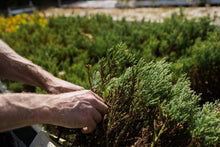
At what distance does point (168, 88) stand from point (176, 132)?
24 centimetres

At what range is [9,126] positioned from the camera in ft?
3.05

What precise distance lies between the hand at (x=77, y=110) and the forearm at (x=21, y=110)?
44 millimetres

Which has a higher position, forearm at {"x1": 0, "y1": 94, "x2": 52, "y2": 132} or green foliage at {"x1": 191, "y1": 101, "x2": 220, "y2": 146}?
forearm at {"x1": 0, "y1": 94, "x2": 52, "y2": 132}

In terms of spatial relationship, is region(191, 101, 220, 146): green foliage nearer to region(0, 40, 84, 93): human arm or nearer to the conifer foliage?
the conifer foliage

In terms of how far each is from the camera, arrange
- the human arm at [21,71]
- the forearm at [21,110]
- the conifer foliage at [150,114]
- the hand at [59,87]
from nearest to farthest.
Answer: the forearm at [21,110]
the conifer foliage at [150,114]
the hand at [59,87]
the human arm at [21,71]

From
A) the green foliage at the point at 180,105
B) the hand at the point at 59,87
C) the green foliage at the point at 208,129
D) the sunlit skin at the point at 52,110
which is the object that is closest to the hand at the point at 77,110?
the sunlit skin at the point at 52,110

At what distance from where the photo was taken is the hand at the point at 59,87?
1.40 m

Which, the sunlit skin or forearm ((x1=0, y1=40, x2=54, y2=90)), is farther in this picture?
forearm ((x1=0, y1=40, x2=54, y2=90))

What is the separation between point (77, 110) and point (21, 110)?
0.27 metres

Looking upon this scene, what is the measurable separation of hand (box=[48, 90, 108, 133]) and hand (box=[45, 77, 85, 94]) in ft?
0.80

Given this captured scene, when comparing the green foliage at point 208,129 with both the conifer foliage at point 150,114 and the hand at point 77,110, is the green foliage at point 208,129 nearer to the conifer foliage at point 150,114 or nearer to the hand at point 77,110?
the conifer foliage at point 150,114

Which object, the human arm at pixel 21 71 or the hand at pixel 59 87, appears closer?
the hand at pixel 59 87

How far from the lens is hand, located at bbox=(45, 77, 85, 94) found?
4.58 ft

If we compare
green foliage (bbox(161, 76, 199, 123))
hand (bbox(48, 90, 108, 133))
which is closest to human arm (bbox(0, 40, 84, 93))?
hand (bbox(48, 90, 108, 133))
